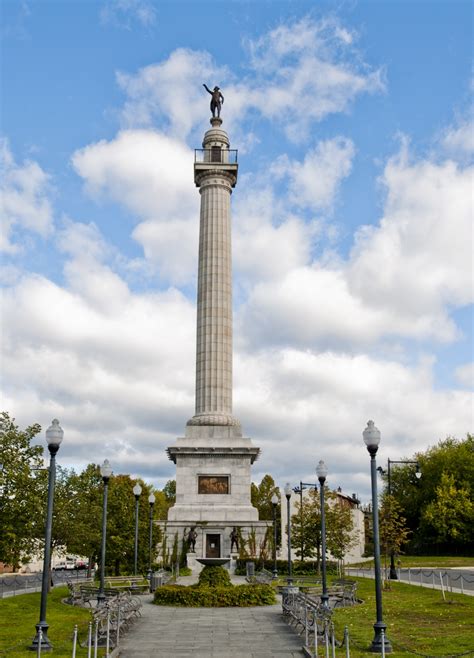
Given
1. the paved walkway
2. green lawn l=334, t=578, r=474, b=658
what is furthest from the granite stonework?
the paved walkway

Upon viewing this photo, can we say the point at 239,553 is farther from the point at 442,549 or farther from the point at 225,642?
the point at 442,549

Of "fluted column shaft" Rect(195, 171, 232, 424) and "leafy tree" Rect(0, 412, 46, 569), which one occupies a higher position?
"fluted column shaft" Rect(195, 171, 232, 424)

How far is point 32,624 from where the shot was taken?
2167cm

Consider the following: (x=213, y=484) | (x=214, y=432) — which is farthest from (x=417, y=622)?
(x=214, y=432)

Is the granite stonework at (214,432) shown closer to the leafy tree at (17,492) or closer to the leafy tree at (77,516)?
the leafy tree at (77,516)

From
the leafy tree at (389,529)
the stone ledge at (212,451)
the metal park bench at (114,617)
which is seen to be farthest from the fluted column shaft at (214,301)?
the metal park bench at (114,617)

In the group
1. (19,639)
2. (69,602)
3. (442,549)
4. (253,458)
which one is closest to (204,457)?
(253,458)

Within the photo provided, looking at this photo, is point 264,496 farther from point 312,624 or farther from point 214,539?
point 312,624

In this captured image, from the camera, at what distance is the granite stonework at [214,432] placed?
46.4 metres

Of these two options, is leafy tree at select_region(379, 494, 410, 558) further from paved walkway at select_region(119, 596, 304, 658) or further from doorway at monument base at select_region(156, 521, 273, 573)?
paved walkway at select_region(119, 596, 304, 658)

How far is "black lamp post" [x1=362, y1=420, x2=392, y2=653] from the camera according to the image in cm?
1619

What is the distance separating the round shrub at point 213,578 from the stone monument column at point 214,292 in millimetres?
22112

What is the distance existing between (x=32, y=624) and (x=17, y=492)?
24.7ft

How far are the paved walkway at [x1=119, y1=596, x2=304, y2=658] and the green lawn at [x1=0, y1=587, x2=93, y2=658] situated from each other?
1.60m
